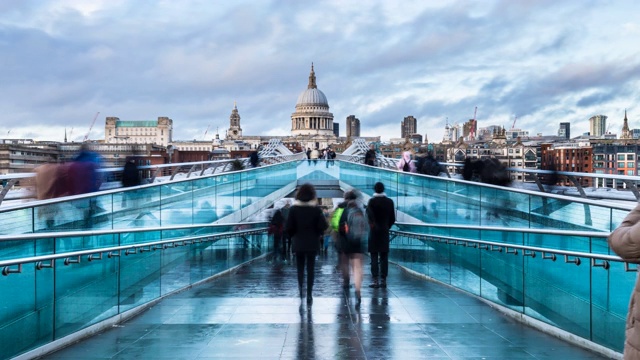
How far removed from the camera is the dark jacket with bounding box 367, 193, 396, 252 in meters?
10.3

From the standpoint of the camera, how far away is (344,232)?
9.56 meters

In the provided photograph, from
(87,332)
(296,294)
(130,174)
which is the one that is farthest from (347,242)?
(130,174)

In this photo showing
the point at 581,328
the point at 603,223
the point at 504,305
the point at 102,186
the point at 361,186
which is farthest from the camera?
the point at 361,186

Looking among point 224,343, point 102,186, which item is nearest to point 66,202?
point 224,343

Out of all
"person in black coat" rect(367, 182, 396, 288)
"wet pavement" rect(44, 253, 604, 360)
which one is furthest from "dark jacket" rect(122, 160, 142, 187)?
"person in black coat" rect(367, 182, 396, 288)

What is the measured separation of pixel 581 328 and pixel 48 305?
4494mm

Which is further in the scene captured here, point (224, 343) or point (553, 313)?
point (553, 313)

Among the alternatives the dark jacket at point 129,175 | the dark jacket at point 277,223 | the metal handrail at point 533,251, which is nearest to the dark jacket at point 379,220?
the metal handrail at point 533,251

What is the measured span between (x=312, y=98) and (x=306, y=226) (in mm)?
182333

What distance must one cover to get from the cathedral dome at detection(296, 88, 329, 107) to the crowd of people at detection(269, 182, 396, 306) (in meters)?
179

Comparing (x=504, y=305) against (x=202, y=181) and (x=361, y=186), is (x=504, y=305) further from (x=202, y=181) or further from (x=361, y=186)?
(x=361, y=186)

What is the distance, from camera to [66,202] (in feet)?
27.8

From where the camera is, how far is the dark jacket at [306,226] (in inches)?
343

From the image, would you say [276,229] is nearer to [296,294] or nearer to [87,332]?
[296,294]
